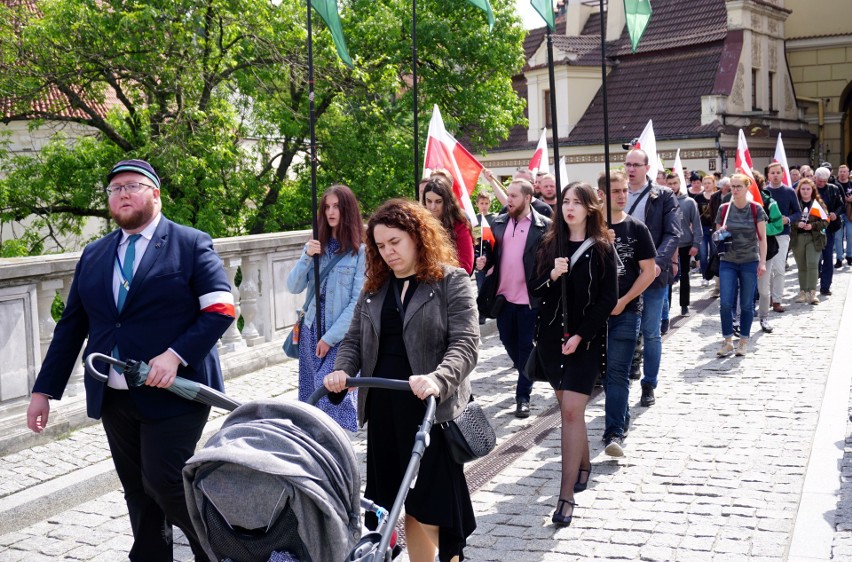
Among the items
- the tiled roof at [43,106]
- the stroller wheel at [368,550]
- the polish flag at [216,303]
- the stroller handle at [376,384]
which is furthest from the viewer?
the tiled roof at [43,106]

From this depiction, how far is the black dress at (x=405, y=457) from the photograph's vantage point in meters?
4.47

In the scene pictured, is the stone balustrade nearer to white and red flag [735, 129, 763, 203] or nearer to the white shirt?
the white shirt

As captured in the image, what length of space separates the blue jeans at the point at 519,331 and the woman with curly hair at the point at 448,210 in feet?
2.76

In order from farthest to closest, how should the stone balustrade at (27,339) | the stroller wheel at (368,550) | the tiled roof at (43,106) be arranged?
the tiled roof at (43,106) < the stone balustrade at (27,339) < the stroller wheel at (368,550)

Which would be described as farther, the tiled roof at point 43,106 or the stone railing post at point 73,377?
the tiled roof at point 43,106

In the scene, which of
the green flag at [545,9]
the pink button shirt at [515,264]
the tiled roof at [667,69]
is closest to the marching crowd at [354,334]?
the green flag at [545,9]

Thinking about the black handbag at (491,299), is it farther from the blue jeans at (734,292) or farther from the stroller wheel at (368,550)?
the stroller wheel at (368,550)

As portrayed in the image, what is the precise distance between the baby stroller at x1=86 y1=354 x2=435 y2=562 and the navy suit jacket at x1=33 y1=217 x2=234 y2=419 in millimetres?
1451

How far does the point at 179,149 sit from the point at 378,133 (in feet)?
16.3

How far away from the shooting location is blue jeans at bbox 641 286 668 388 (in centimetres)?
930

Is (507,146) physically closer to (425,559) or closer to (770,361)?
(770,361)

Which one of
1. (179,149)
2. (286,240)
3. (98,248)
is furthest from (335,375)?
(179,149)

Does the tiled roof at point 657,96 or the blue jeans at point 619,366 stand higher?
the tiled roof at point 657,96

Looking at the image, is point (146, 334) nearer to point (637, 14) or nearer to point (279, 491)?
point (279, 491)
